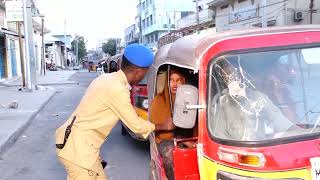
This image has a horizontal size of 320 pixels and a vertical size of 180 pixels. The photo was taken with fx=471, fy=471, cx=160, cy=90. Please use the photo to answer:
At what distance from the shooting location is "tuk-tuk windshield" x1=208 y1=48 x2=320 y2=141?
10.0 feet

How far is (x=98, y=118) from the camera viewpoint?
11.6ft

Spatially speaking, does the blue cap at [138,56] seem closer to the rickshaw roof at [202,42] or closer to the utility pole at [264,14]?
the rickshaw roof at [202,42]

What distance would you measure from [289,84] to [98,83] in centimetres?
138

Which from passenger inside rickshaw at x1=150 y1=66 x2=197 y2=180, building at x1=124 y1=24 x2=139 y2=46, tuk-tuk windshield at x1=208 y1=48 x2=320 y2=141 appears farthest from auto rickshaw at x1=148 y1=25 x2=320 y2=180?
building at x1=124 y1=24 x2=139 y2=46

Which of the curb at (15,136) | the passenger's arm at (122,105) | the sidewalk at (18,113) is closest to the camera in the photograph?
the passenger's arm at (122,105)

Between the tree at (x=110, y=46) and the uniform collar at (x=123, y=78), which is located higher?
the tree at (x=110, y=46)

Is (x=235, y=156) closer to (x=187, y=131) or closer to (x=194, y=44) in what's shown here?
(x=194, y=44)

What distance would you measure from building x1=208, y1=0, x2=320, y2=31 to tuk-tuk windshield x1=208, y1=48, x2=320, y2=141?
24491 mm

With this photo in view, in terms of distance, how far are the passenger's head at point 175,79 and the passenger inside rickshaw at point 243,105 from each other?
1550 millimetres

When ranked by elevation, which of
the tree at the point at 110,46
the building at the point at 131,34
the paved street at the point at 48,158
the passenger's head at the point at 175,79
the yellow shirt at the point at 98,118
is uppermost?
the building at the point at 131,34

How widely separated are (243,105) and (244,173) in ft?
1.52

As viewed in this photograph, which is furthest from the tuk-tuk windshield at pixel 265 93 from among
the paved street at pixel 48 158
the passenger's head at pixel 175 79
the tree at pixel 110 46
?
the tree at pixel 110 46

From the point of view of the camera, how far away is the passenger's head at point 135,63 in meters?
3.51

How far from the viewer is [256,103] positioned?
309 centimetres
